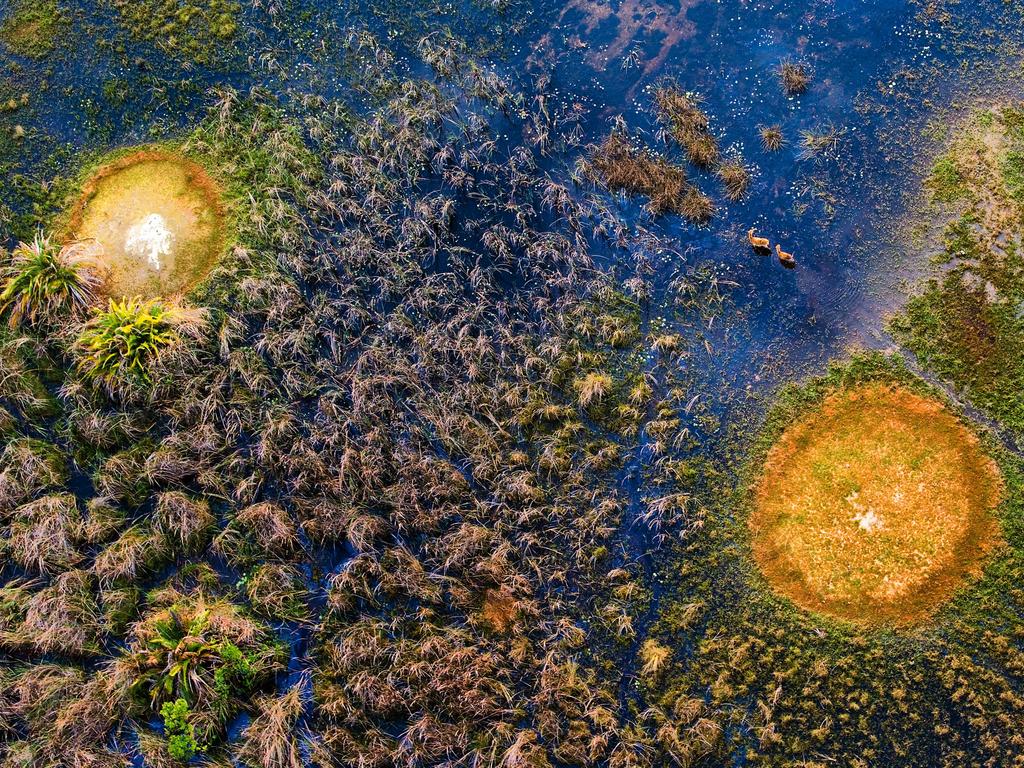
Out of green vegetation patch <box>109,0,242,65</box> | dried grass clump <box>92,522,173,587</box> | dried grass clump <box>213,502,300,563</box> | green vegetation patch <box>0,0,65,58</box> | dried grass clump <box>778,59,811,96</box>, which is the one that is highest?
dried grass clump <box>778,59,811,96</box>

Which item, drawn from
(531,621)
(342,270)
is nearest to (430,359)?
(342,270)

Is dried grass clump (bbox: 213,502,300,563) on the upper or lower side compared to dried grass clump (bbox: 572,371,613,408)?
lower

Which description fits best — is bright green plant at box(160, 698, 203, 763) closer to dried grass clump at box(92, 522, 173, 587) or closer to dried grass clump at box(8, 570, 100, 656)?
dried grass clump at box(8, 570, 100, 656)

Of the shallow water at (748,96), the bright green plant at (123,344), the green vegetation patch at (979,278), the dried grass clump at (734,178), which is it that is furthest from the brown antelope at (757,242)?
the bright green plant at (123,344)

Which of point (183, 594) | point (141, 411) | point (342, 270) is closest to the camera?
point (183, 594)

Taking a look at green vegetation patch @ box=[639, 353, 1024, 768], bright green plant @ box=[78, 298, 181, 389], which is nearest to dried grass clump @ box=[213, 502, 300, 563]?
bright green plant @ box=[78, 298, 181, 389]

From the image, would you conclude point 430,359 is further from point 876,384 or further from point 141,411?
point 876,384
